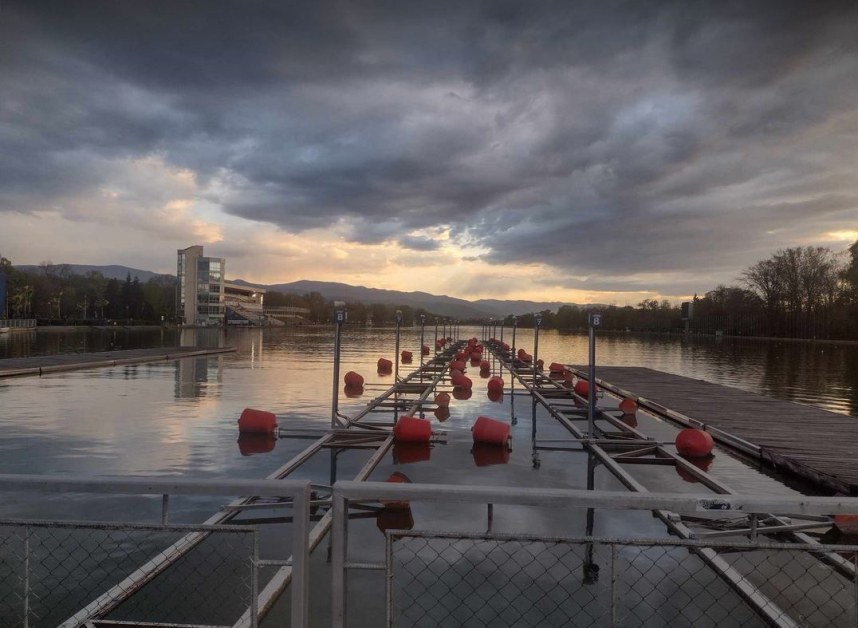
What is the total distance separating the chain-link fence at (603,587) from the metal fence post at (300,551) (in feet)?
6.29

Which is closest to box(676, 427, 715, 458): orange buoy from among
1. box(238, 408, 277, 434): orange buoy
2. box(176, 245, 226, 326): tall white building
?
box(238, 408, 277, 434): orange buoy

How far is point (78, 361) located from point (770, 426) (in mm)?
29520

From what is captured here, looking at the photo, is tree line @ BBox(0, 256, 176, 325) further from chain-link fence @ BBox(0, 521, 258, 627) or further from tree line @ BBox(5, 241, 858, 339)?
chain-link fence @ BBox(0, 521, 258, 627)

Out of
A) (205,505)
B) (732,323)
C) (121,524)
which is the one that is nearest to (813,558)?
(121,524)

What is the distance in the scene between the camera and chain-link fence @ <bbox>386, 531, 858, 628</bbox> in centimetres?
530

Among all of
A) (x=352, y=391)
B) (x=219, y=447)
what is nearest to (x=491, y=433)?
(x=219, y=447)

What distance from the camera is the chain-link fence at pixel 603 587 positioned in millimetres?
5301

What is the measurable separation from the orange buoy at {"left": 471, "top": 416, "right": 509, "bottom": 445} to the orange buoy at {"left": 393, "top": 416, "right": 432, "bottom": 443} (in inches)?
43.8

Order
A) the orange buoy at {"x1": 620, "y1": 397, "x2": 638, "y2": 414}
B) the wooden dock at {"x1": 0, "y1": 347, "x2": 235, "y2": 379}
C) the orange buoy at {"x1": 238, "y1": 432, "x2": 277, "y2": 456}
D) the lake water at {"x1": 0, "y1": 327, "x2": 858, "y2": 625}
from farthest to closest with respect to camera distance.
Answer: the wooden dock at {"x1": 0, "y1": 347, "x2": 235, "y2": 379}
the orange buoy at {"x1": 620, "y1": 397, "x2": 638, "y2": 414}
the orange buoy at {"x1": 238, "y1": 432, "x2": 277, "y2": 456}
the lake water at {"x1": 0, "y1": 327, "x2": 858, "y2": 625}

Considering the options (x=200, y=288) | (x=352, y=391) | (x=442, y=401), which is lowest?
(x=352, y=391)

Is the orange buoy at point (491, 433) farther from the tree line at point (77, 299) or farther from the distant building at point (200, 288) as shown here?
the distant building at point (200, 288)

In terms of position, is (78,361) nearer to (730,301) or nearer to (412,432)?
(412,432)

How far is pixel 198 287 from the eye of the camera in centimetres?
13850

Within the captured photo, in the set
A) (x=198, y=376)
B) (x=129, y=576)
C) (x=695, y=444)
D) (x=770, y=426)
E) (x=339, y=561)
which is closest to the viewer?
(x=339, y=561)
